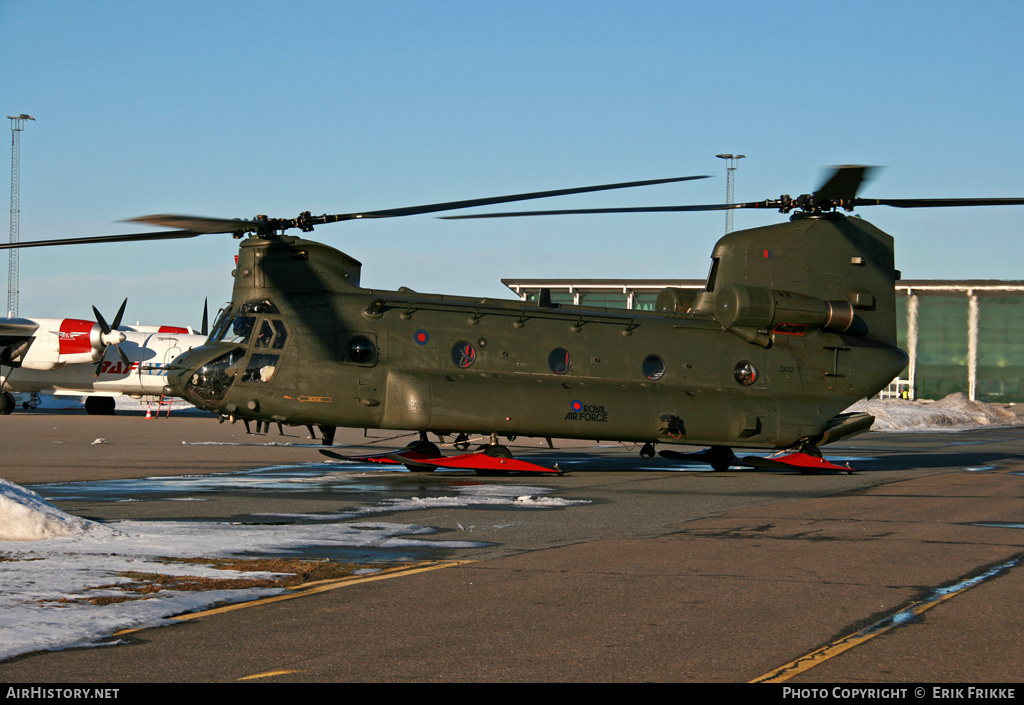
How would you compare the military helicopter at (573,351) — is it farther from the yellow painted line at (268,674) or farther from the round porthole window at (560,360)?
the yellow painted line at (268,674)

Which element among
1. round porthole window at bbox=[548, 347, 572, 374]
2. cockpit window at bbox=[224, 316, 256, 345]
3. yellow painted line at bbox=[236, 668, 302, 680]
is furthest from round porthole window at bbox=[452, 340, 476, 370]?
yellow painted line at bbox=[236, 668, 302, 680]

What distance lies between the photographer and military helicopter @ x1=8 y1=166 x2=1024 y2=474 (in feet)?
57.2

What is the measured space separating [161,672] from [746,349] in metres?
16.0

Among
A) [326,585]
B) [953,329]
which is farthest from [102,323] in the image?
[953,329]

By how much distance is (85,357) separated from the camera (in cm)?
4241

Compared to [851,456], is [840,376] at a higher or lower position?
higher

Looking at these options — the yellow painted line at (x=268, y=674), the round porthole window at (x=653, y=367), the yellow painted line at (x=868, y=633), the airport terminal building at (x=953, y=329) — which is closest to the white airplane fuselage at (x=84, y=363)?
the airport terminal building at (x=953, y=329)

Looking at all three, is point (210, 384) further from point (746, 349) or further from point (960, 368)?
point (960, 368)

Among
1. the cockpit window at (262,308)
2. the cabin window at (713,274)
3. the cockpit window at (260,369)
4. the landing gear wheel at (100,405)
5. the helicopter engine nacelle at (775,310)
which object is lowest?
the landing gear wheel at (100,405)

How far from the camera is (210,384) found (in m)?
17.2

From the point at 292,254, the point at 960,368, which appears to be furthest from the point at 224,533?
the point at 960,368

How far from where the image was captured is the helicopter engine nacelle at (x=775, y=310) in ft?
63.6

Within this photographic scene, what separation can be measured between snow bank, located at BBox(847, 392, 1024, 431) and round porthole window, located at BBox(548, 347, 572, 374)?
2736cm

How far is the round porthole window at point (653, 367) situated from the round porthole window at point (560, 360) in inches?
62.6
